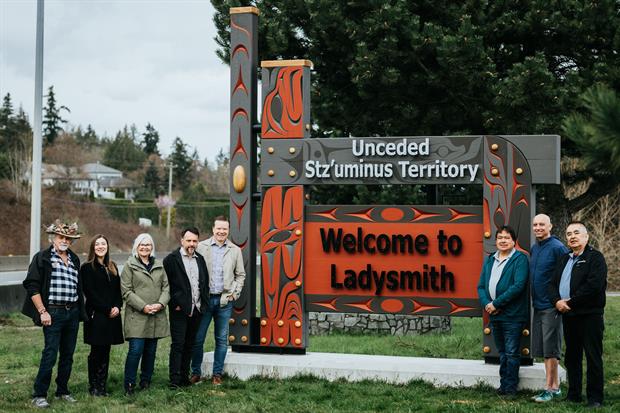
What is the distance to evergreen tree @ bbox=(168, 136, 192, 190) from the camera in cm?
7569

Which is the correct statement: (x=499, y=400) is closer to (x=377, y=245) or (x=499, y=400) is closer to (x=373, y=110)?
(x=377, y=245)

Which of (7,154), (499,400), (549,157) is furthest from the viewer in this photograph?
(7,154)

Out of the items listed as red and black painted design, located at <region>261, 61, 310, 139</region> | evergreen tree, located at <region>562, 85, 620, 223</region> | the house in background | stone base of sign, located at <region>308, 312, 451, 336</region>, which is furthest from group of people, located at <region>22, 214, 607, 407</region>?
the house in background

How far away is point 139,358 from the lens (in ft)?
27.5

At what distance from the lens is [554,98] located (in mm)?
12523

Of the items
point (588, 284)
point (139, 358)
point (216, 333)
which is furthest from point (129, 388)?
point (588, 284)

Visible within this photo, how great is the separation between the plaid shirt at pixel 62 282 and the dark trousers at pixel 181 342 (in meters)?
1.13

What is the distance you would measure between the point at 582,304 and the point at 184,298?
3.96m

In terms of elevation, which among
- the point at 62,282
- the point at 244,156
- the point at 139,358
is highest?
the point at 244,156

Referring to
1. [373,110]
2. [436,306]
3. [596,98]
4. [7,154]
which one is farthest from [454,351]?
[7,154]

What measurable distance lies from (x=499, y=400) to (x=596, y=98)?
12.3 ft

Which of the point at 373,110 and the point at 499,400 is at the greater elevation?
the point at 373,110

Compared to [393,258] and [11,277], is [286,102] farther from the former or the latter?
[11,277]

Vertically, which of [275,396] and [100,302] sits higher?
[100,302]
